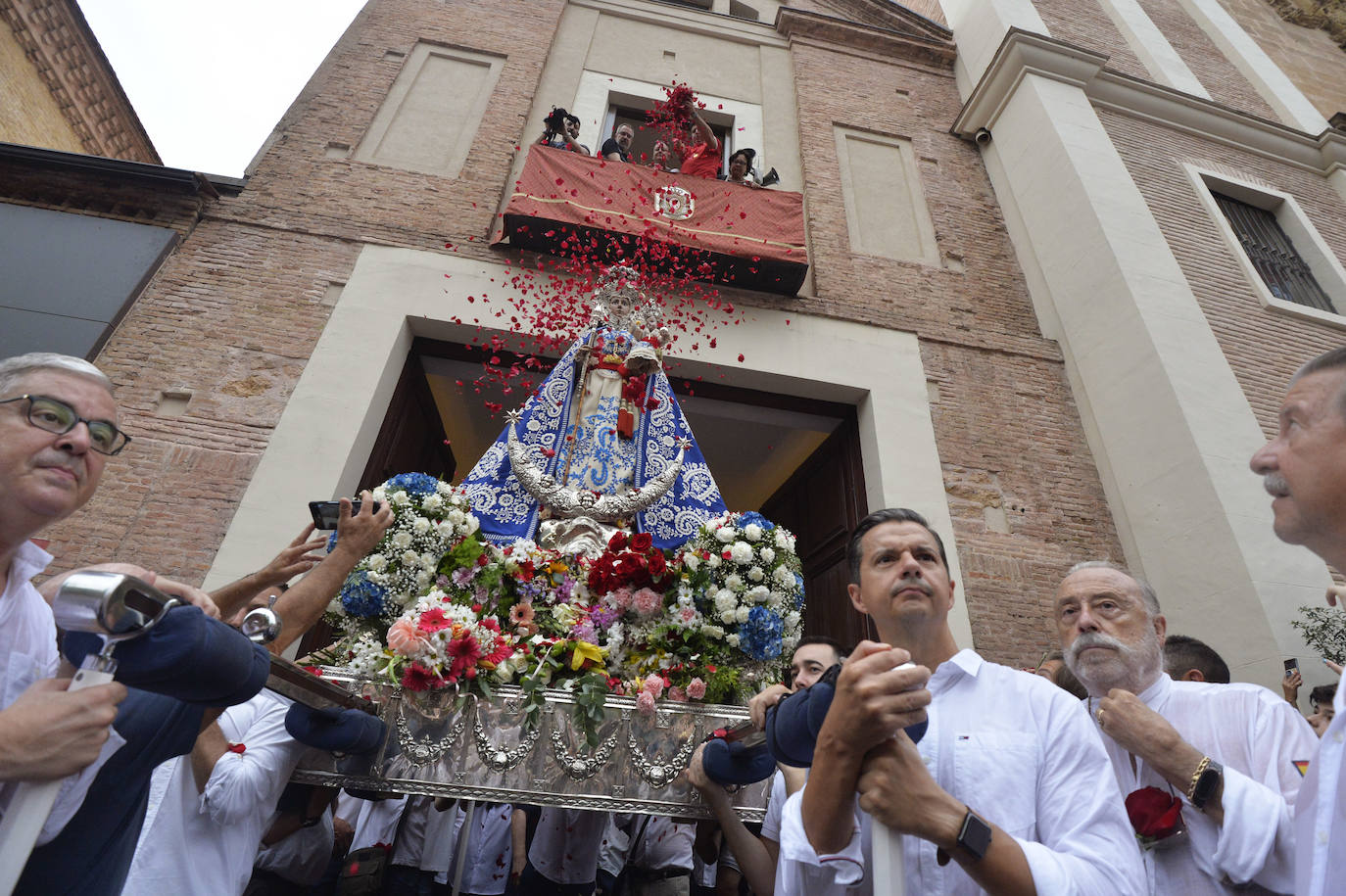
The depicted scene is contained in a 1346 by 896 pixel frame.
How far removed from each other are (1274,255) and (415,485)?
33.1 feet

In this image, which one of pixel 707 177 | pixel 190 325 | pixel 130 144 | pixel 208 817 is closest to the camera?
pixel 208 817

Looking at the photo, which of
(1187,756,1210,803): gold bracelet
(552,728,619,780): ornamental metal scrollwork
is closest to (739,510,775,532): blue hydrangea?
(552,728,619,780): ornamental metal scrollwork

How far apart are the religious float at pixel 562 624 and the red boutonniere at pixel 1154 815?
4.06 feet

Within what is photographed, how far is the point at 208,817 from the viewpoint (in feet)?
7.64

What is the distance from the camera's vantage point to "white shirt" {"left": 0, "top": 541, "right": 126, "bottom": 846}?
138 cm

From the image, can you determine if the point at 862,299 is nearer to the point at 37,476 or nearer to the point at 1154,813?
the point at 1154,813

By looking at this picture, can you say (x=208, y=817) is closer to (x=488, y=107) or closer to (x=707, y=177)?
(x=707, y=177)

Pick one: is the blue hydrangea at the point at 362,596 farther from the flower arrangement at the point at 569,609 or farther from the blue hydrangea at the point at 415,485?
the blue hydrangea at the point at 415,485

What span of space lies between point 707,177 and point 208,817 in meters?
6.96

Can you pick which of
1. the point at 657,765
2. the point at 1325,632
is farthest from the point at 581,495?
the point at 1325,632

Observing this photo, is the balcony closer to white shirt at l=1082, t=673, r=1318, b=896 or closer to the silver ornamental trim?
the silver ornamental trim

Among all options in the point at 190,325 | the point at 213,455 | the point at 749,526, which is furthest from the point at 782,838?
the point at 190,325

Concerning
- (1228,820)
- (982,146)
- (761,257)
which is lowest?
(1228,820)

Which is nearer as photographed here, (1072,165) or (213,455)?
(213,455)
